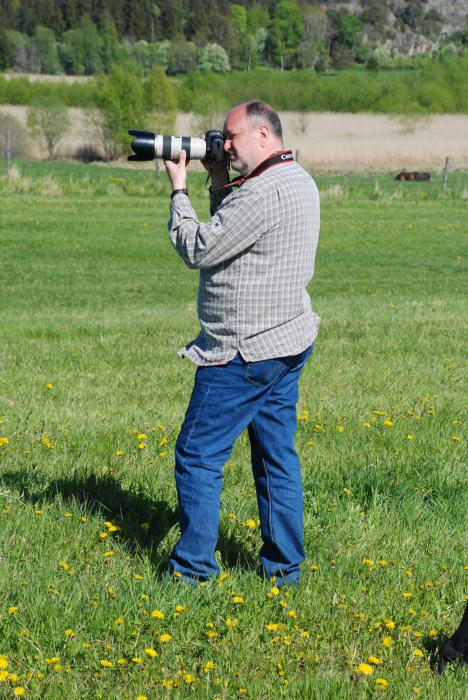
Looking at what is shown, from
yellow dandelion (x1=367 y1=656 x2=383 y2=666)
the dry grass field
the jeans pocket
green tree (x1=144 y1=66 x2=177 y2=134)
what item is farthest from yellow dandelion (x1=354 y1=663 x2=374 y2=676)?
green tree (x1=144 y1=66 x2=177 y2=134)

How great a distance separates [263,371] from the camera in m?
3.28

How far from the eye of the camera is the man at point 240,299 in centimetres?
319

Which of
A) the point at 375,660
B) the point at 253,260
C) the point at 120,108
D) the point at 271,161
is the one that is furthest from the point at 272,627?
the point at 120,108

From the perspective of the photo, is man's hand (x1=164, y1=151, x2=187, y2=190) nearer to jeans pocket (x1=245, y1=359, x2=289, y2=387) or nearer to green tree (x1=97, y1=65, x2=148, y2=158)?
jeans pocket (x1=245, y1=359, x2=289, y2=387)

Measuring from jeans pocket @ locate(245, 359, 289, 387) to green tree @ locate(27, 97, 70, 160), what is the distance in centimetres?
6606

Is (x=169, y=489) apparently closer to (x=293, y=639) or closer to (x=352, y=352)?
(x=293, y=639)

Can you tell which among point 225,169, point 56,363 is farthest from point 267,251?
point 56,363

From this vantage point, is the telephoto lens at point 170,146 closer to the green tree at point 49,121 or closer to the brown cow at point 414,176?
the brown cow at point 414,176

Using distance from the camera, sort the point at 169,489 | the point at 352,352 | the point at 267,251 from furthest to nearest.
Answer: the point at 352,352 < the point at 169,489 < the point at 267,251

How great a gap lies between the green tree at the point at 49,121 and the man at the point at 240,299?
65.9m

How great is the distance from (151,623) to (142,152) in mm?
1762

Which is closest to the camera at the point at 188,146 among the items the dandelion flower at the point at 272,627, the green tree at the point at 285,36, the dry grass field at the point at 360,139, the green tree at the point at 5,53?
the dandelion flower at the point at 272,627

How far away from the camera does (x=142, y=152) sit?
3502 mm

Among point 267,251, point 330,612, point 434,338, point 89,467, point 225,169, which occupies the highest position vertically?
point 225,169
